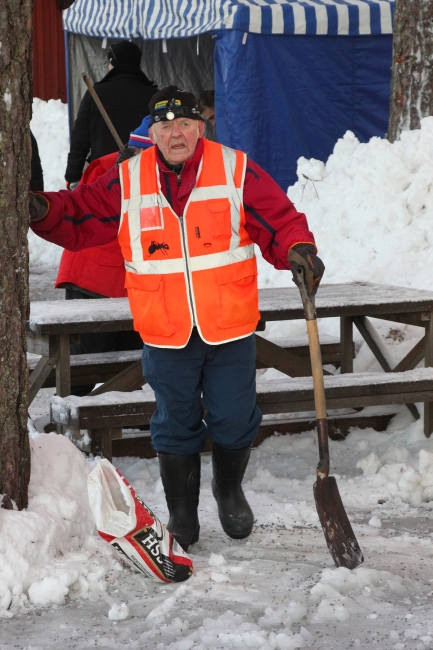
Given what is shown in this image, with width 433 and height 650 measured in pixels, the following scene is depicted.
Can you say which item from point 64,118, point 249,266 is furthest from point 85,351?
point 64,118

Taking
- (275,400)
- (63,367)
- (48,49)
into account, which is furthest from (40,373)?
(48,49)

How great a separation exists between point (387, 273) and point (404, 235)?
0.39 metres

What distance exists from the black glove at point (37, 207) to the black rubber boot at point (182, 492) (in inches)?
41.3

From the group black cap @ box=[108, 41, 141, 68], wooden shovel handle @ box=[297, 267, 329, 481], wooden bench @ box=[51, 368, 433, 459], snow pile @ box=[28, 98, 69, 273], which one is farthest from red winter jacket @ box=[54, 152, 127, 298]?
snow pile @ box=[28, 98, 69, 273]

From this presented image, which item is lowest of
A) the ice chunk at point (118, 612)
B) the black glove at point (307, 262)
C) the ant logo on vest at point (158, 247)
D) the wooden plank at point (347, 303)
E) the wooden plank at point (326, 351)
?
the wooden plank at point (326, 351)

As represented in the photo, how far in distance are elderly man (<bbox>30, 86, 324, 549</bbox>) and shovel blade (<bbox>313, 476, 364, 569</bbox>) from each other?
1.40ft

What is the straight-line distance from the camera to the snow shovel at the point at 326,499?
129 inches

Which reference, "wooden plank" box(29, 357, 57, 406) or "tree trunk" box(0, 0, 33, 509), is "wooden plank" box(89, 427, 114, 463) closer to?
"wooden plank" box(29, 357, 57, 406)

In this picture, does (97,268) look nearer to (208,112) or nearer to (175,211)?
(175,211)

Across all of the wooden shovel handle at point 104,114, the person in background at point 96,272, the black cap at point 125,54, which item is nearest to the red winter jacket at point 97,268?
the person in background at point 96,272

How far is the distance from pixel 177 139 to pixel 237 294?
0.62m

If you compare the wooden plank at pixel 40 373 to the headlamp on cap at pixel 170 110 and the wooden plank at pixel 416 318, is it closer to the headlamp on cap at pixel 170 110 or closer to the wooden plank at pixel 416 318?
the headlamp on cap at pixel 170 110

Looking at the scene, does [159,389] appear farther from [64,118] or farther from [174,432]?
[64,118]

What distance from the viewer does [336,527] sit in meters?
3.35
